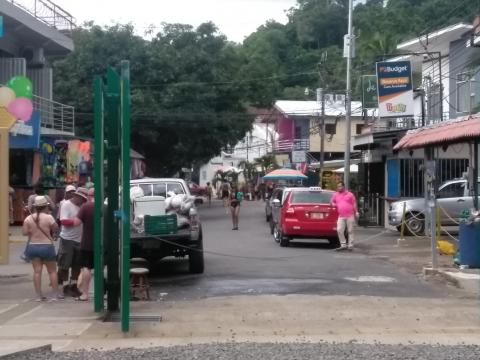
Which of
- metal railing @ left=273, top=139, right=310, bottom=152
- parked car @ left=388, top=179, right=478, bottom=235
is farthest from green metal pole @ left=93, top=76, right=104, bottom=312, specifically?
metal railing @ left=273, top=139, right=310, bottom=152

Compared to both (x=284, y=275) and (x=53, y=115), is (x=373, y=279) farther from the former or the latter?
(x=53, y=115)

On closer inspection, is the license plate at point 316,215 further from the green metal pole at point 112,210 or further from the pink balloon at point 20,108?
the green metal pole at point 112,210

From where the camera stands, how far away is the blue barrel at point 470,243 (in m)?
14.5

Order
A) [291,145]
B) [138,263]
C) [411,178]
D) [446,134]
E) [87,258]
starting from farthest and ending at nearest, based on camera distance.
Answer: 1. [291,145]
2. [411,178]
3. [138,263]
4. [446,134]
5. [87,258]

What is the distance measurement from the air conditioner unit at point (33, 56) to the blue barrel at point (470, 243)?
22.8 meters

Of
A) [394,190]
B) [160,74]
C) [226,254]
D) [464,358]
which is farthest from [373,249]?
[160,74]

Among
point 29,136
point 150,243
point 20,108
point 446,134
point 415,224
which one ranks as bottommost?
point 415,224

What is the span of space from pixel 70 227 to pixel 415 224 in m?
15.6

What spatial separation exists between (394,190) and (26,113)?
17.1 meters

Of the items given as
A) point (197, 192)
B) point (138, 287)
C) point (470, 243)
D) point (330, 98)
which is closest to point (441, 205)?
point (470, 243)

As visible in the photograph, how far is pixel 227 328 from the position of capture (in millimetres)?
9742

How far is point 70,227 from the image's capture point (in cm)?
1248

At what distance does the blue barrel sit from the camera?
14.5 meters

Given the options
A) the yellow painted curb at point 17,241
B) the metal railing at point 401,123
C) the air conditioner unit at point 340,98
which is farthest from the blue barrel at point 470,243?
the air conditioner unit at point 340,98
